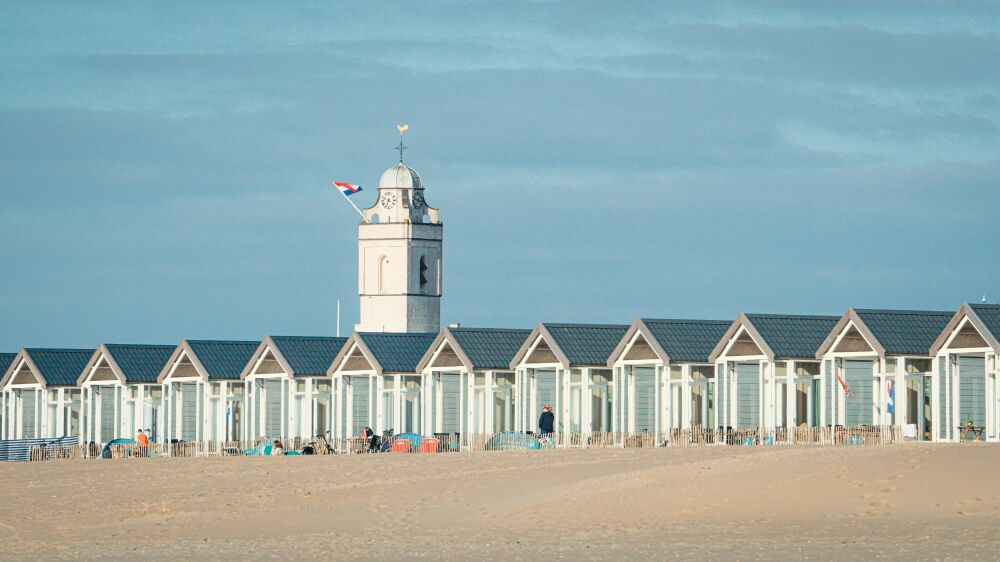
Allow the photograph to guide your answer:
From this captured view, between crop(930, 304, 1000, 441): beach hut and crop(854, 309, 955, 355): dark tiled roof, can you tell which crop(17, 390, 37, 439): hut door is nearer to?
crop(854, 309, 955, 355): dark tiled roof

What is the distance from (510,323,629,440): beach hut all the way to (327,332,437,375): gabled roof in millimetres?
4905

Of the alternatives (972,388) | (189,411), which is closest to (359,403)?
(189,411)

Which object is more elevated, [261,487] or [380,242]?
[380,242]

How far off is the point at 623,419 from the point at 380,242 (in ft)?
129

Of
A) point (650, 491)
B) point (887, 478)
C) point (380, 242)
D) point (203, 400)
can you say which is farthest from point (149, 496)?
point (380, 242)

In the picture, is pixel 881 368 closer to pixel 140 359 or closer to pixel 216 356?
pixel 216 356

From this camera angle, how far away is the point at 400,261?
88.2 metres

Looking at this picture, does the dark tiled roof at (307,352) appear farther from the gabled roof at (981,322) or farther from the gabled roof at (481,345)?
the gabled roof at (981,322)

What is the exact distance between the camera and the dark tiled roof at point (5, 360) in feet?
243

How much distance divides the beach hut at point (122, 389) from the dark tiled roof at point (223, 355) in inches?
138

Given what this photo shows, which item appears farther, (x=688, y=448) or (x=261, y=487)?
(x=688, y=448)

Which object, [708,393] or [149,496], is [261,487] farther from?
[708,393]

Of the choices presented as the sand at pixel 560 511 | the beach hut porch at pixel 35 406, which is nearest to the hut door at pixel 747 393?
the sand at pixel 560 511

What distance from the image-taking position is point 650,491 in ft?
98.2
